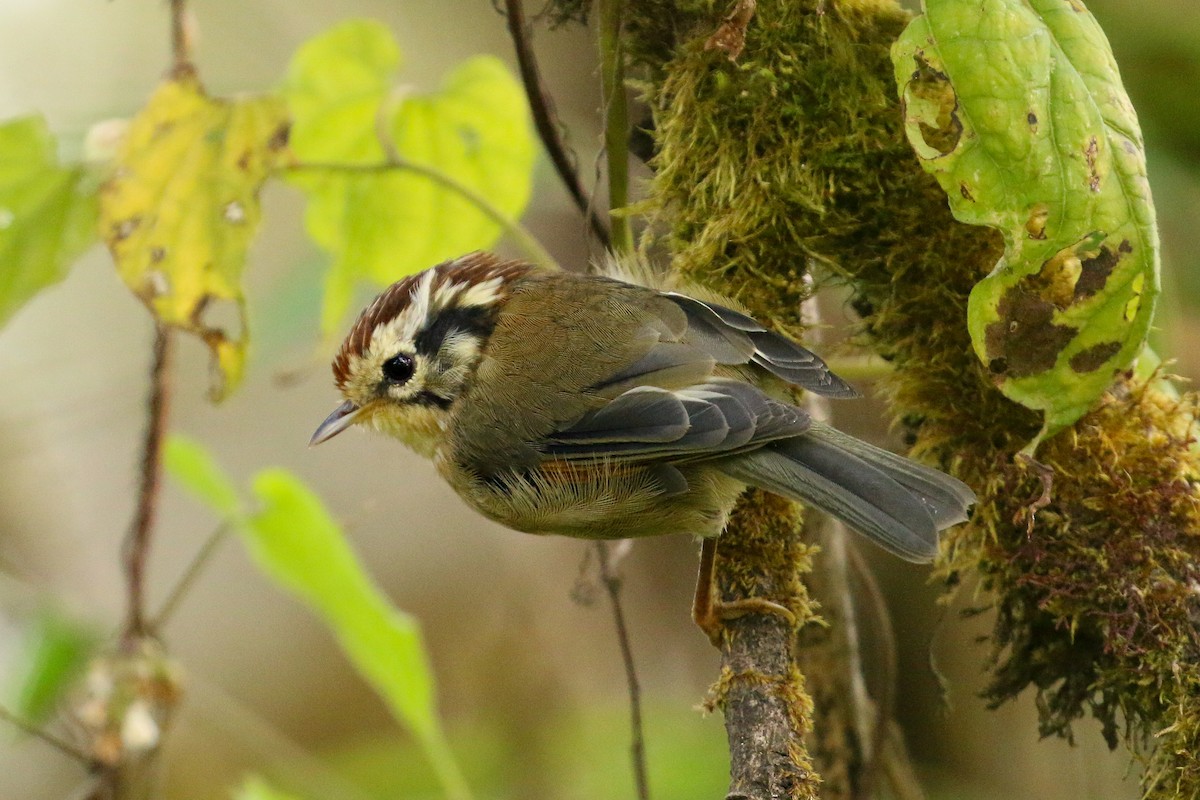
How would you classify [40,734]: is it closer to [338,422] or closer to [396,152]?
[338,422]

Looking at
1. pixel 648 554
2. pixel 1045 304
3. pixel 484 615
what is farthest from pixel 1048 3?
pixel 484 615

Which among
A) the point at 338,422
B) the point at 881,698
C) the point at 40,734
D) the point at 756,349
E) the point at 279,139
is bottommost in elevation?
the point at 40,734

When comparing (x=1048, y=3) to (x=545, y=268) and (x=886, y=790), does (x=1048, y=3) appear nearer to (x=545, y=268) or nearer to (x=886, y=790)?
(x=545, y=268)

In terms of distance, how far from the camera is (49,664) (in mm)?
4238

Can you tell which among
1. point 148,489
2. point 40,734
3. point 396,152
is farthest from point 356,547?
point 396,152

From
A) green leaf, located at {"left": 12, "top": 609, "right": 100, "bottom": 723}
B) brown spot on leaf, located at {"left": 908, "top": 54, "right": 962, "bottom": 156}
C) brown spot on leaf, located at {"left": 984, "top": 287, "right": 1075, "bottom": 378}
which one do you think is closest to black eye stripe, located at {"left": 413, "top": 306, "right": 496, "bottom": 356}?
brown spot on leaf, located at {"left": 908, "top": 54, "right": 962, "bottom": 156}

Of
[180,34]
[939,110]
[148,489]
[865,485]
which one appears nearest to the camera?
[939,110]

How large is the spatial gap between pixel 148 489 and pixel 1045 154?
262cm

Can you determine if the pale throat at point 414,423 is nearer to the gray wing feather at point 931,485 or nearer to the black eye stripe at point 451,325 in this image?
the black eye stripe at point 451,325

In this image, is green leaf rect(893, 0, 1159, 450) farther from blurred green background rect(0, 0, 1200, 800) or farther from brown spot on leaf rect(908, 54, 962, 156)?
blurred green background rect(0, 0, 1200, 800)

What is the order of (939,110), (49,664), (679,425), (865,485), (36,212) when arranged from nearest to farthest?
(939,110), (865,485), (679,425), (36,212), (49,664)

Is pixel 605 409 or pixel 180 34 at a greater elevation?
pixel 180 34

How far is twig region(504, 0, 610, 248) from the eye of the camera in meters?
2.83

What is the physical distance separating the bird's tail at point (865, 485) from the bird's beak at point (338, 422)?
1.02 m
